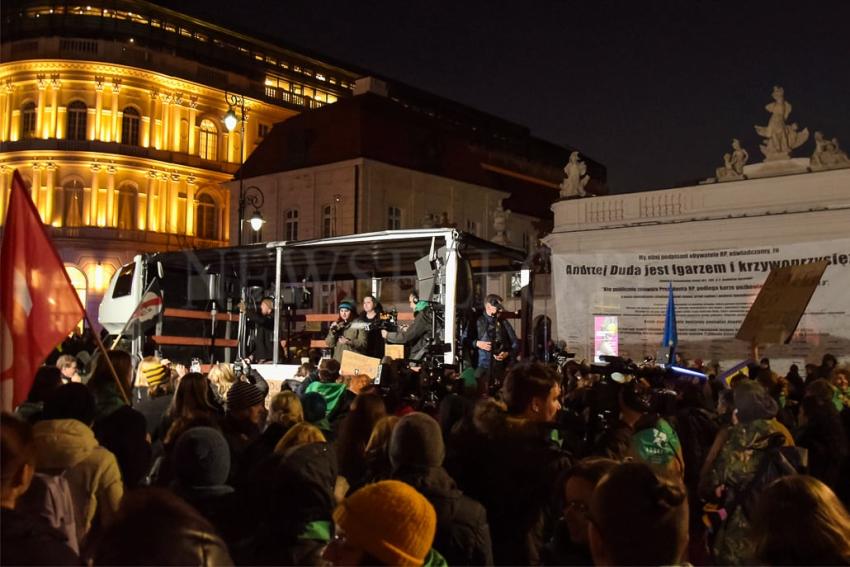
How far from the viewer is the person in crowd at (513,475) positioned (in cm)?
446

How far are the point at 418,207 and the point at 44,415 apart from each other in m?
42.2

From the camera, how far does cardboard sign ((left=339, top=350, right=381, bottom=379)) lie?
34.5 ft

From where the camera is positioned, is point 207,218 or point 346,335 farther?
point 207,218

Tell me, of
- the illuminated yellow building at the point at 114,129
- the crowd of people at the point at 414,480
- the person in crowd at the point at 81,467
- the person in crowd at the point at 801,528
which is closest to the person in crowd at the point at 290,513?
the crowd of people at the point at 414,480

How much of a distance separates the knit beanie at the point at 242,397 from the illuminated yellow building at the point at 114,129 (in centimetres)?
4530

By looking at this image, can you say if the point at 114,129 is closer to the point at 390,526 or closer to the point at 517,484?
the point at 517,484

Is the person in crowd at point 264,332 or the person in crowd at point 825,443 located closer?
the person in crowd at point 825,443

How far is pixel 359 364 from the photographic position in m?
10.6

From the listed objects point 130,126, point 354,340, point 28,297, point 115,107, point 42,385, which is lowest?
point 42,385

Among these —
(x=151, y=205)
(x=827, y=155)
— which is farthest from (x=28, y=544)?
(x=151, y=205)

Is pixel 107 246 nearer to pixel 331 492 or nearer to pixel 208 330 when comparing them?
pixel 208 330

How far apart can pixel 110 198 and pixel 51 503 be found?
50.2 metres

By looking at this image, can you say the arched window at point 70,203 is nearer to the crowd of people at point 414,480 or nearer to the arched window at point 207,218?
the arched window at point 207,218

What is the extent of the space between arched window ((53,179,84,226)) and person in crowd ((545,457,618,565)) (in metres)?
51.1
